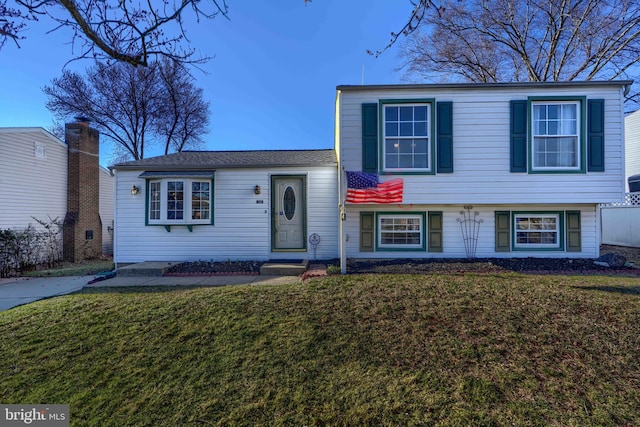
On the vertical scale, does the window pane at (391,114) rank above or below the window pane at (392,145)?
above

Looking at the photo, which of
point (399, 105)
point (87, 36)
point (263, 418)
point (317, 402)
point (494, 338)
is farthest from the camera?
point (399, 105)

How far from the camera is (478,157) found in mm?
7332

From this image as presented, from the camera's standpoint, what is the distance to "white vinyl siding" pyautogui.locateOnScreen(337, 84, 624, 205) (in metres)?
7.20

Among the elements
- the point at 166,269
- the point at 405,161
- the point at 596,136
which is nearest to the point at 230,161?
the point at 166,269

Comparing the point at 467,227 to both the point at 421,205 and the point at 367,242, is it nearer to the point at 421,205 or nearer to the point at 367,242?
the point at 421,205

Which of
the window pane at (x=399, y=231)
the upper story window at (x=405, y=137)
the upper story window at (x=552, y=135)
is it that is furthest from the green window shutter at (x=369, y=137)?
the upper story window at (x=552, y=135)

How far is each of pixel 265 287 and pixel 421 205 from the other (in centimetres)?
459

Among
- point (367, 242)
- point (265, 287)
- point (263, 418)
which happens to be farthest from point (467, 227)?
point (263, 418)

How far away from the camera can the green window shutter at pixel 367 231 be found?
7812 millimetres

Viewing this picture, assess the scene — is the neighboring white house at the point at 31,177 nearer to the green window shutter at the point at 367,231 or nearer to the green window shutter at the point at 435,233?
the green window shutter at the point at 367,231

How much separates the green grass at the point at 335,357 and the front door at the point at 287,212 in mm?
3313

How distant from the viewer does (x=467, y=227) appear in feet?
25.3

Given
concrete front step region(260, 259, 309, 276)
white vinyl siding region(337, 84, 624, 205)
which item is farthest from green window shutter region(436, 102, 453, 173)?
concrete front step region(260, 259, 309, 276)

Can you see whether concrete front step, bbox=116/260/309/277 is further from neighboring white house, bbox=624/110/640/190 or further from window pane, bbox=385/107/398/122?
neighboring white house, bbox=624/110/640/190
